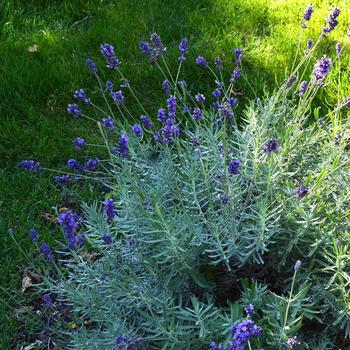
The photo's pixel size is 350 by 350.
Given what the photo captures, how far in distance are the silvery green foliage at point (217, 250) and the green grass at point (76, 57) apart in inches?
34.3

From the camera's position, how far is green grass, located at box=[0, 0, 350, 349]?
369 centimetres

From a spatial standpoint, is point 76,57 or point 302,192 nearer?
point 302,192

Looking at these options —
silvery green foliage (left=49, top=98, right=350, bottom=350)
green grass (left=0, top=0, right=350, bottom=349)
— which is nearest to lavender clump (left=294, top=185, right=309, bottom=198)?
silvery green foliage (left=49, top=98, right=350, bottom=350)

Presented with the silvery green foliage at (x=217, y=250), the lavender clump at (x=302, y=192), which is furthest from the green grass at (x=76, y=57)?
the lavender clump at (x=302, y=192)

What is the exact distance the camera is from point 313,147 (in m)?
→ 2.99

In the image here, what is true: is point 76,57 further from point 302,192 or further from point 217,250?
point 302,192

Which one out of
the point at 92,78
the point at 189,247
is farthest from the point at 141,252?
the point at 92,78

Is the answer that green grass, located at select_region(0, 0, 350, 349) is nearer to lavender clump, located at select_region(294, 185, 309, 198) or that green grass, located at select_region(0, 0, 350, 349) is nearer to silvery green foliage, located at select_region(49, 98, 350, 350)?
silvery green foliage, located at select_region(49, 98, 350, 350)

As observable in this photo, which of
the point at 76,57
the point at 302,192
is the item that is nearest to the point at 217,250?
the point at 302,192

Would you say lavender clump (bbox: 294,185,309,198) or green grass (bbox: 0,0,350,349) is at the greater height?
lavender clump (bbox: 294,185,309,198)

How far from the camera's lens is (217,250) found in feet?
7.92

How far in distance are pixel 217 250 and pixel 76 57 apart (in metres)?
2.54

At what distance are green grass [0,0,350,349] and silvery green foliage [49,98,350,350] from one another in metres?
0.87

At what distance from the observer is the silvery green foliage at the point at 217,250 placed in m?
2.32
